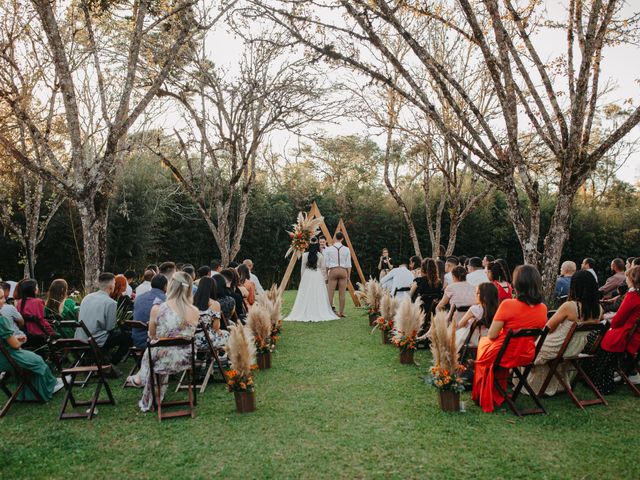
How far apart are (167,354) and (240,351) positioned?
92 centimetres

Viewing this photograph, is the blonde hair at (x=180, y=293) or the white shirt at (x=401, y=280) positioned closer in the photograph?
the blonde hair at (x=180, y=293)

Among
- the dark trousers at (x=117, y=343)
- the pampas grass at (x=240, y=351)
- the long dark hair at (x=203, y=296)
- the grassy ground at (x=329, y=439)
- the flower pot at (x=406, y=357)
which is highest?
the long dark hair at (x=203, y=296)

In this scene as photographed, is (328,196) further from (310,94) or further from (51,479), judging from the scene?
(51,479)

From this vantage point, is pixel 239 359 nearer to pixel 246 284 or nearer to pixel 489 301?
pixel 489 301

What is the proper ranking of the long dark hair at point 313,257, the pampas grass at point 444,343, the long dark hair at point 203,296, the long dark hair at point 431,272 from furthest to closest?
the long dark hair at point 313,257, the long dark hair at point 431,272, the long dark hair at point 203,296, the pampas grass at point 444,343

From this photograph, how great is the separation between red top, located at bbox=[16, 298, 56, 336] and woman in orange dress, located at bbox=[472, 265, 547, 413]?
5347 millimetres

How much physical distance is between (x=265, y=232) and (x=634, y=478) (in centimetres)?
1884

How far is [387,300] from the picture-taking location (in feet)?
29.7

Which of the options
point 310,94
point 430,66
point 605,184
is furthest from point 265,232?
point 605,184

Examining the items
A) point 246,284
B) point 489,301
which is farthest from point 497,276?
point 246,284

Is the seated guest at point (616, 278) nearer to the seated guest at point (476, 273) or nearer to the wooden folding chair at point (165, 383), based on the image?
the seated guest at point (476, 273)

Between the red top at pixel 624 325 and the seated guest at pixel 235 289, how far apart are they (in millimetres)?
5412

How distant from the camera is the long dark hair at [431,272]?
894cm

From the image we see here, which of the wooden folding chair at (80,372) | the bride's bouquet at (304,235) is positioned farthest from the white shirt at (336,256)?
the wooden folding chair at (80,372)
